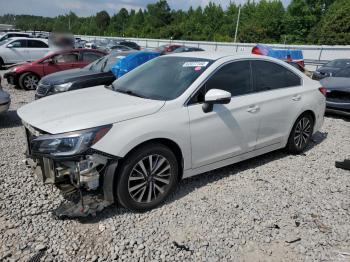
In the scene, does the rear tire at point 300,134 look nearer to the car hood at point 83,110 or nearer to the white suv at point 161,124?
Result: the white suv at point 161,124

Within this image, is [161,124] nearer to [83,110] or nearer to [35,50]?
[83,110]

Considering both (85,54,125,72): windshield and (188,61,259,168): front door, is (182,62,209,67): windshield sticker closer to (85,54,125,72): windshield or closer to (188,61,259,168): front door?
(188,61,259,168): front door

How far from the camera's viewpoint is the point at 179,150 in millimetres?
3715

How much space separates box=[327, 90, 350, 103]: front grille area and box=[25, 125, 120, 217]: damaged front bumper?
270 inches

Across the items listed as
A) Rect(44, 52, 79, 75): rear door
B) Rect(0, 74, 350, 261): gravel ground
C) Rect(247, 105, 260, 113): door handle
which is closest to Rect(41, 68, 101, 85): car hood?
Rect(44, 52, 79, 75): rear door

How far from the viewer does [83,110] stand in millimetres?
3441

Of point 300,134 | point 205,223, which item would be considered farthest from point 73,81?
point 205,223

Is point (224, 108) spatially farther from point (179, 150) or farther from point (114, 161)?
point (114, 161)

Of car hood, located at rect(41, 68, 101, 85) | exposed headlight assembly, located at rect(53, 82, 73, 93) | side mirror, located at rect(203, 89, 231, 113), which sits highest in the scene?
side mirror, located at rect(203, 89, 231, 113)

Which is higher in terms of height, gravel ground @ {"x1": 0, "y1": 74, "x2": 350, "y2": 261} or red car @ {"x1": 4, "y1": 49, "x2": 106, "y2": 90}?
red car @ {"x1": 4, "y1": 49, "x2": 106, "y2": 90}

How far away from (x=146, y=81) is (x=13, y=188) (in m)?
2.07

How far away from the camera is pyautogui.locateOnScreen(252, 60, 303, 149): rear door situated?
4.56 metres

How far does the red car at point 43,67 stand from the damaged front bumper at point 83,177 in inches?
348

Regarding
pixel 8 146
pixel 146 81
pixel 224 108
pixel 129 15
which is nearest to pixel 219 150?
pixel 224 108
